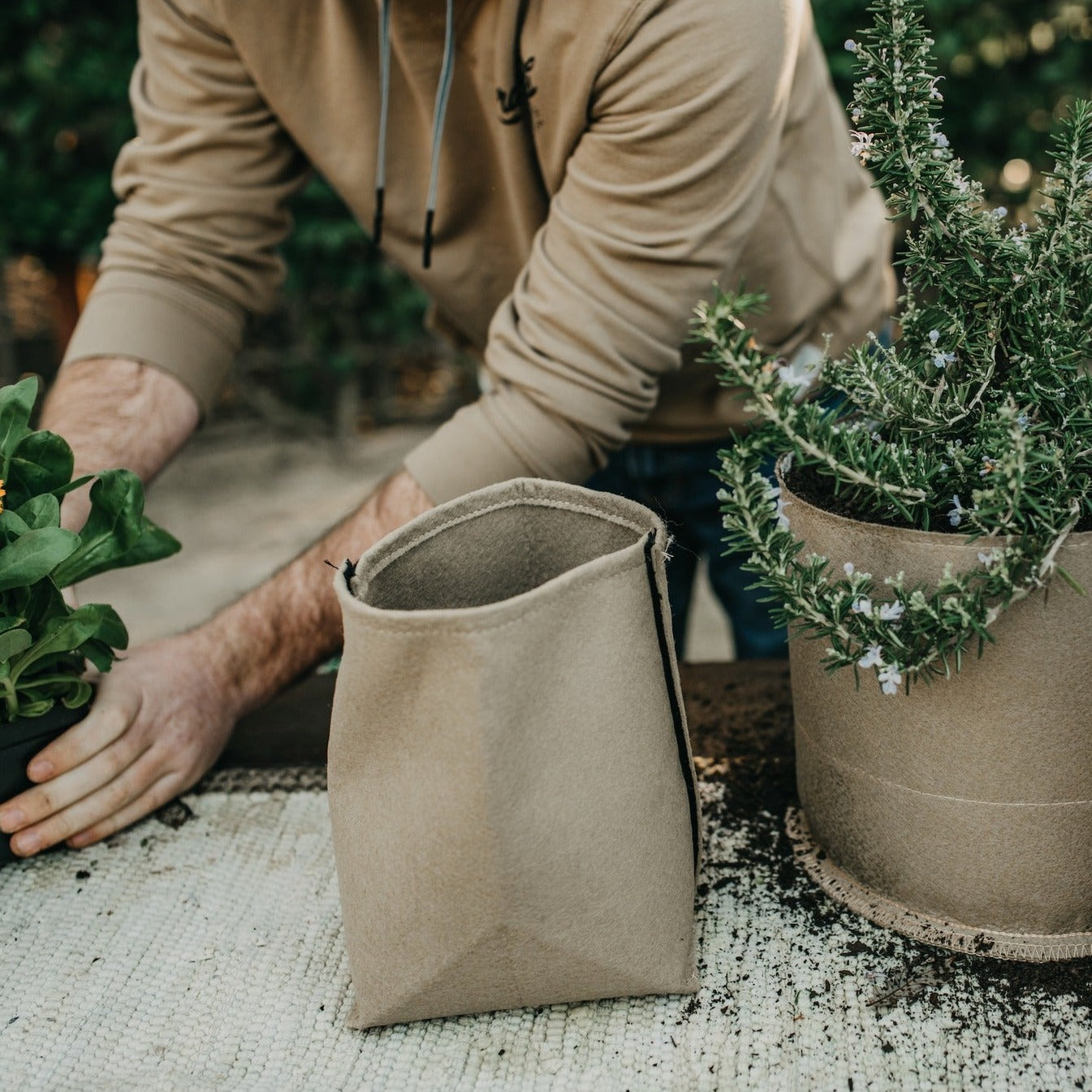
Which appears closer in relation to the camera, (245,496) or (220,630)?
(220,630)

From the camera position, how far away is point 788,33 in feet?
3.53

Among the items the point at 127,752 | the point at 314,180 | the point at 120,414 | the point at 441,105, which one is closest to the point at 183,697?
the point at 127,752

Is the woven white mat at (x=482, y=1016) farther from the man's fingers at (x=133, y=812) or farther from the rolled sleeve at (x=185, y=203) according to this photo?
the rolled sleeve at (x=185, y=203)

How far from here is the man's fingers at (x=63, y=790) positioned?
945mm

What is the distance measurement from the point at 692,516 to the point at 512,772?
1.10m

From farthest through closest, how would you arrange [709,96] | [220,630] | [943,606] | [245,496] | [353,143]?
1. [245,496]
2. [353,143]
3. [220,630]
4. [709,96]
5. [943,606]

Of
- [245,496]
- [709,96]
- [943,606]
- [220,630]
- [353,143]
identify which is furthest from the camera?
[245,496]

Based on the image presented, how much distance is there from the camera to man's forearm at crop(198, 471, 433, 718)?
1.15m

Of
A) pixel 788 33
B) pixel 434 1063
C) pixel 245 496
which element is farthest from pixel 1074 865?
pixel 245 496

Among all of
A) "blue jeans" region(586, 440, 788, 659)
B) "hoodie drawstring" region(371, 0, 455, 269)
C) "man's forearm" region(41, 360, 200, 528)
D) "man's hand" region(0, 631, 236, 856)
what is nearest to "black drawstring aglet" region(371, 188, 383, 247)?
"hoodie drawstring" region(371, 0, 455, 269)

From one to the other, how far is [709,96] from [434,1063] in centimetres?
87

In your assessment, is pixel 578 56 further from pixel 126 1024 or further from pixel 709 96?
pixel 126 1024

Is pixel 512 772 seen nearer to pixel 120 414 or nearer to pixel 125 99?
pixel 120 414

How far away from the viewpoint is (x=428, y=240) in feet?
4.56
